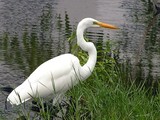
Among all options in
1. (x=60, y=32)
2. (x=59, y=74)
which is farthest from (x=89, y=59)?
(x=60, y=32)

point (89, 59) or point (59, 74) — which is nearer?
point (59, 74)

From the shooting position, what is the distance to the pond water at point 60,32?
1216cm

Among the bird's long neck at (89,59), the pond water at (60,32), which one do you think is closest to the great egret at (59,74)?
the bird's long neck at (89,59)

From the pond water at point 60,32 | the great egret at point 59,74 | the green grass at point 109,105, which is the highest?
the green grass at point 109,105

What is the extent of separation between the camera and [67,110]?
657 cm

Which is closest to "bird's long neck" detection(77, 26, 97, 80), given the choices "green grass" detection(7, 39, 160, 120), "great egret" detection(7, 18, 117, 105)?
"great egret" detection(7, 18, 117, 105)

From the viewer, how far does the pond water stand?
1216cm

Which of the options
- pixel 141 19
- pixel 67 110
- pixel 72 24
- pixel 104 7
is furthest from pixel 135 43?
pixel 67 110

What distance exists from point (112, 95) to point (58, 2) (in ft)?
54.9

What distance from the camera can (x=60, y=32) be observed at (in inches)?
624

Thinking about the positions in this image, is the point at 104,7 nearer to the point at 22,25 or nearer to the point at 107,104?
the point at 22,25

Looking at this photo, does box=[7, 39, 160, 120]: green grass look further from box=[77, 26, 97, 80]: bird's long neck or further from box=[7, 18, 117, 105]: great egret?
box=[77, 26, 97, 80]: bird's long neck

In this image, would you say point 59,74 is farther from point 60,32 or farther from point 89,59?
point 60,32

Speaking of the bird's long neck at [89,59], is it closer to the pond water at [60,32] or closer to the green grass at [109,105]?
the pond water at [60,32]
